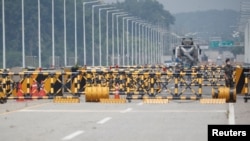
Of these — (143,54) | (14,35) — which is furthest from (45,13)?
(143,54)

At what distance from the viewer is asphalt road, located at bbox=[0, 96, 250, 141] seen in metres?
16.5

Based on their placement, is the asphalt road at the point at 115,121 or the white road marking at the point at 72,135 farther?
the asphalt road at the point at 115,121

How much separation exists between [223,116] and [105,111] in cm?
401

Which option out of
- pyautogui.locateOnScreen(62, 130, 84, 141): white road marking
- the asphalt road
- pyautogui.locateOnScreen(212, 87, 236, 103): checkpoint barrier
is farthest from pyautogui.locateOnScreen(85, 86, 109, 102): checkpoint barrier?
pyautogui.locateOnScreen(62, 130, 84, 141): white road marking

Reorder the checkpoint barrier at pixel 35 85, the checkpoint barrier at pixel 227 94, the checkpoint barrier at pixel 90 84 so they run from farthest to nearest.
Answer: the checkpoint barrier at pixel 35 85 < the checkpoint barrier at pixel 90 84 < the checkpoint barrier at pixel 227 94

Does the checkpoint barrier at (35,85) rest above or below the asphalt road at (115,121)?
above

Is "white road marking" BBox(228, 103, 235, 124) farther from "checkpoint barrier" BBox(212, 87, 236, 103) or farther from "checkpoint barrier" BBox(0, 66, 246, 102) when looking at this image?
"checkpoint barrier" BBox(0, 66, 246, 102)

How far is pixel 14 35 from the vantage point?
124 metres

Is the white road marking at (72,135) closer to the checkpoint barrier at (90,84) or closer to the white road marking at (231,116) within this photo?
the white road marking at (231,116)

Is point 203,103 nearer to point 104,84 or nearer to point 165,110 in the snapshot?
point 165,110

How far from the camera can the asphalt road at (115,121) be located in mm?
16516

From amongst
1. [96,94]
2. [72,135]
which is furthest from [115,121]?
[96,94]

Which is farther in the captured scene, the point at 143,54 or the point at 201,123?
the point at 143,54

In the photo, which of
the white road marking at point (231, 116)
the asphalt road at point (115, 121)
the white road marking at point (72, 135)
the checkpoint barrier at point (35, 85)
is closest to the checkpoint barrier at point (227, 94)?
the asphalt road at point (115, 121)
